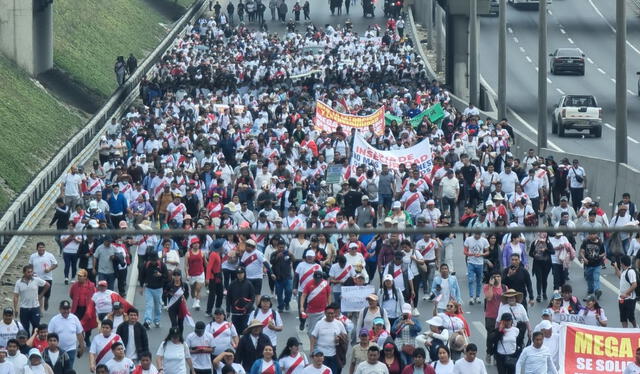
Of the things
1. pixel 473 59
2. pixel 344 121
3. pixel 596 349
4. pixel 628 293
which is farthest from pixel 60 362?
pixel 473 59

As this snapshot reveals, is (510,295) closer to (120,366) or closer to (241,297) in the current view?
(241,297)

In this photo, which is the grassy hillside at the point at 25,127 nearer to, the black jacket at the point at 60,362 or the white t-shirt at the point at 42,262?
the white t-shirt at the point at 42,262

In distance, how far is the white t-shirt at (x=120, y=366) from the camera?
55.2 feet

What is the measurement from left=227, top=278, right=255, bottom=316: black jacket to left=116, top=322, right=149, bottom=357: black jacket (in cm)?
269

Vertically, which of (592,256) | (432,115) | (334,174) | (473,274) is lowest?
(432,115)

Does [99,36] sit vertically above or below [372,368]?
below

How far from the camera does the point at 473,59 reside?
56156mm

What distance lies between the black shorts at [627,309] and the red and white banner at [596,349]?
5.45 m

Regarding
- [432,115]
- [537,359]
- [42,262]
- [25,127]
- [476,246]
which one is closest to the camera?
[537,359]

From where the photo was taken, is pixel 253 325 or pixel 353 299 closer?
pixel 253 325

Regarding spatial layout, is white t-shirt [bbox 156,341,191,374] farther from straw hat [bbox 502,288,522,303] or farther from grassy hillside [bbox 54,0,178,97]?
grassy hillside [bbox 54,0,178,97]

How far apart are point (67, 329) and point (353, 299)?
143 inches

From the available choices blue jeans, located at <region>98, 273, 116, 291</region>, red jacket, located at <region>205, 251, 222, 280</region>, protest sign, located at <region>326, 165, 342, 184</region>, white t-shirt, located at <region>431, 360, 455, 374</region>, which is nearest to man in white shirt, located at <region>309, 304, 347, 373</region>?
white t-shirt, located at <region>431, 360, 455, 374</region>

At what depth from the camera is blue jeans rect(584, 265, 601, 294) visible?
78.2 ft
